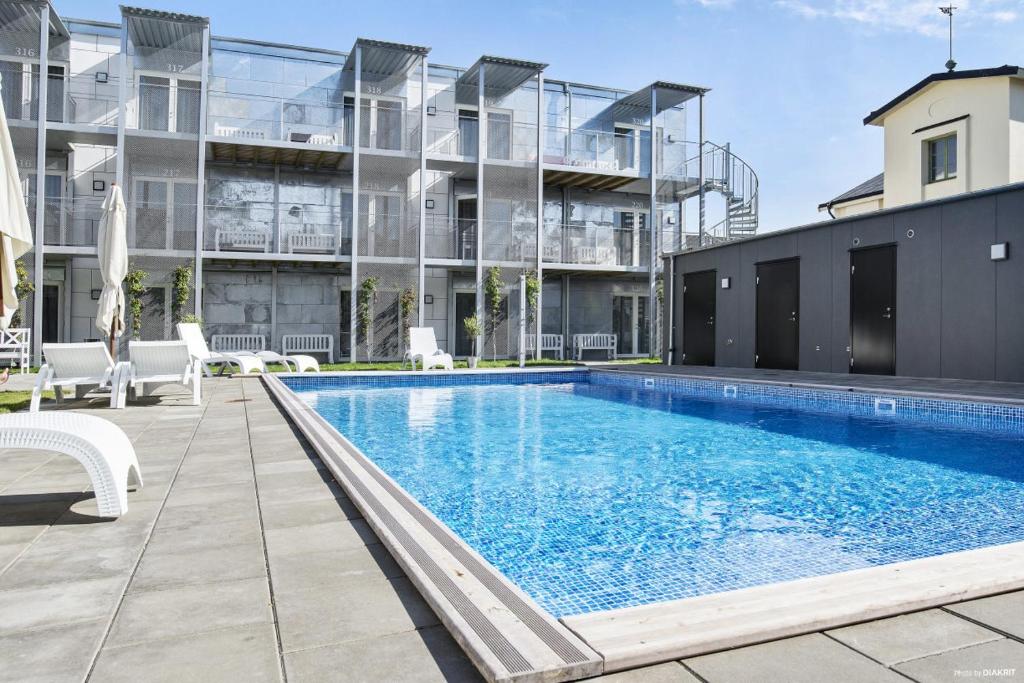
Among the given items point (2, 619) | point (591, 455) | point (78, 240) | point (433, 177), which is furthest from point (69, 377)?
point (433, 177)

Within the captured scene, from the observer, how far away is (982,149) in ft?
48.5

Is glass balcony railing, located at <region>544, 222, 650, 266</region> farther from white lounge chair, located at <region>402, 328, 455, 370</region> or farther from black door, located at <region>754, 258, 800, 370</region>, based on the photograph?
black door, located at <region>754, 258, 800, 370</region>

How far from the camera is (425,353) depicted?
527 inches

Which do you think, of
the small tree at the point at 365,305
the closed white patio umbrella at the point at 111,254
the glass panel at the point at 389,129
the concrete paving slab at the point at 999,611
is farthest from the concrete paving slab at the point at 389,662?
the glass panel at the point at 389,129

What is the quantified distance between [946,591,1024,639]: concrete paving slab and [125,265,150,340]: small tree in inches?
586

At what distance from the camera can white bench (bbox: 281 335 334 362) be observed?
1588 centimetres

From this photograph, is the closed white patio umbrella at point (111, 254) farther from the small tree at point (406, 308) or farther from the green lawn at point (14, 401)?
the small tree at point (406, 308)

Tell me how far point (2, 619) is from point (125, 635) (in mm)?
412

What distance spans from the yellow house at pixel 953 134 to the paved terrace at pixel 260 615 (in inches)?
552

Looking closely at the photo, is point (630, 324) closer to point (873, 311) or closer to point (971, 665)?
point (873, 311)

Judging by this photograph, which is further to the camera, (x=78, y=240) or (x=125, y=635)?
(x=78, y=240)

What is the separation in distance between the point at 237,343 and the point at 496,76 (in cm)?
905

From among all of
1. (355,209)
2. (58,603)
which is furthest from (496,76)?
(58,603)

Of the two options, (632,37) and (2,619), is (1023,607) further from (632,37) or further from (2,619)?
(632,37)
